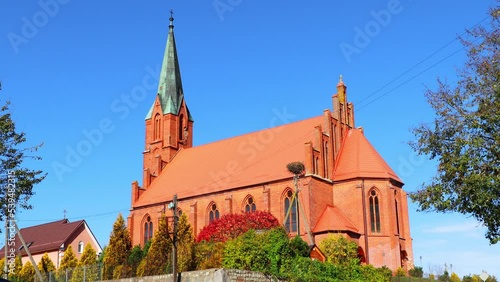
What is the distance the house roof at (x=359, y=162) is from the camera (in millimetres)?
42938

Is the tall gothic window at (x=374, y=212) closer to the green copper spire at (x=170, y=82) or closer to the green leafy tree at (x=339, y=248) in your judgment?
the green leafy tree at (x=339, y=248)

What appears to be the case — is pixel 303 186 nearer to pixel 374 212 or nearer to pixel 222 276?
pixel 374 212

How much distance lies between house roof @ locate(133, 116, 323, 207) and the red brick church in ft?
0.34

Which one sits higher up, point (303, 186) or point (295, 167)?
point (295, 167)

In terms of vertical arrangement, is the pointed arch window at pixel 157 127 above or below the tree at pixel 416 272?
above

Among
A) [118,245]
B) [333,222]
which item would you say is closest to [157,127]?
[118,245]

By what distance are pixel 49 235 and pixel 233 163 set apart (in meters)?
24.3

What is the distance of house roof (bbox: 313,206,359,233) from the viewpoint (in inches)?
1583

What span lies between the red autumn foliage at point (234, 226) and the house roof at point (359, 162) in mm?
8353

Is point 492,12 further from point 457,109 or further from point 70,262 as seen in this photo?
point 70,262

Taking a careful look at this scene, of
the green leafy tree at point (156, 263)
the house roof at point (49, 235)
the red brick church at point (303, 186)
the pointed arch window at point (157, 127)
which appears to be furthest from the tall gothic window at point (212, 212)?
the house roof at point (49, 235)

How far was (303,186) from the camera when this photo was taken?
4175 cm

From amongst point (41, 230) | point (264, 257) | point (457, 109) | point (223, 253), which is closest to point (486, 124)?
point (457, 109)

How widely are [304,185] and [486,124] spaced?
24769 millimetres
